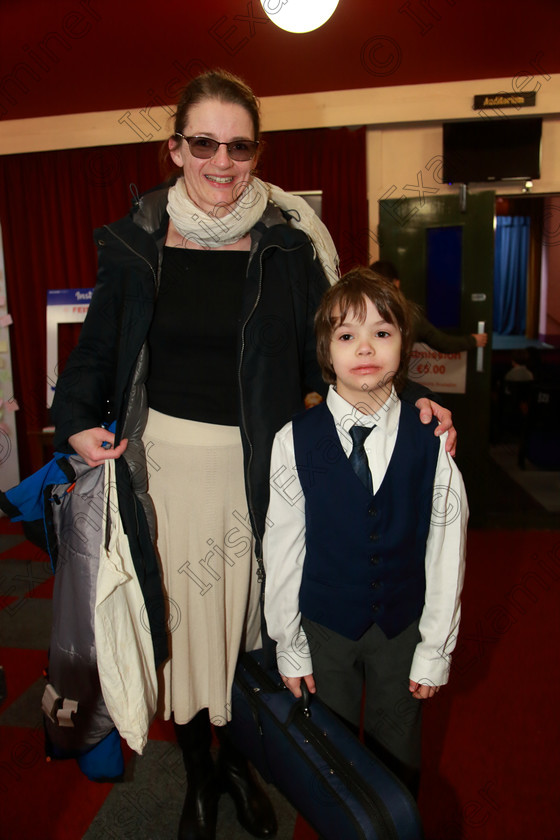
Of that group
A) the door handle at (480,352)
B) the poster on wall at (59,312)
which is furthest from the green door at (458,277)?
the poster on wall at (59,312)

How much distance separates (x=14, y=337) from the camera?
189 inches

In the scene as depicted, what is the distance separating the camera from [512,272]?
1047 centimetres

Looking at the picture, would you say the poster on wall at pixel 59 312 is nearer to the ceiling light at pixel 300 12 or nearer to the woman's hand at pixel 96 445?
the ceiling light at pixel 300 12

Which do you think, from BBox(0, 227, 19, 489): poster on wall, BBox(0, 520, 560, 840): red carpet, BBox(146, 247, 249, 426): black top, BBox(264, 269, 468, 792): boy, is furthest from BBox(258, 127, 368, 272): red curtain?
BBox(264, 269, 468, 792): boy

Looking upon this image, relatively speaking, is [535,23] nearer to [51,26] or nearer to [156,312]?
[51,26]

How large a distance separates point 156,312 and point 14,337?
400 cm

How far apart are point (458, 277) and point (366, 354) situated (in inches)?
121

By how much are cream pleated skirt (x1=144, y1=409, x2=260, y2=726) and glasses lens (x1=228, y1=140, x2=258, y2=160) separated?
616mm

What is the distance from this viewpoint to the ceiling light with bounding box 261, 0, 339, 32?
319 cm

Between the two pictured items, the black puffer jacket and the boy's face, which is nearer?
the boy's face

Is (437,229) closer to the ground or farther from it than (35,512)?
farther from it

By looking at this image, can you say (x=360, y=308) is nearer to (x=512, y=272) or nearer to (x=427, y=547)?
(x=427, y=547)

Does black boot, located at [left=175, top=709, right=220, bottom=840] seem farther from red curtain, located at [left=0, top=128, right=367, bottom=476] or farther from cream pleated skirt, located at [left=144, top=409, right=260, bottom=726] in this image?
red curtain, located at [left=0, top=128, right=367, bottom=476]

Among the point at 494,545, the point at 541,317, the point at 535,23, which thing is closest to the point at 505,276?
the point at 541,317
